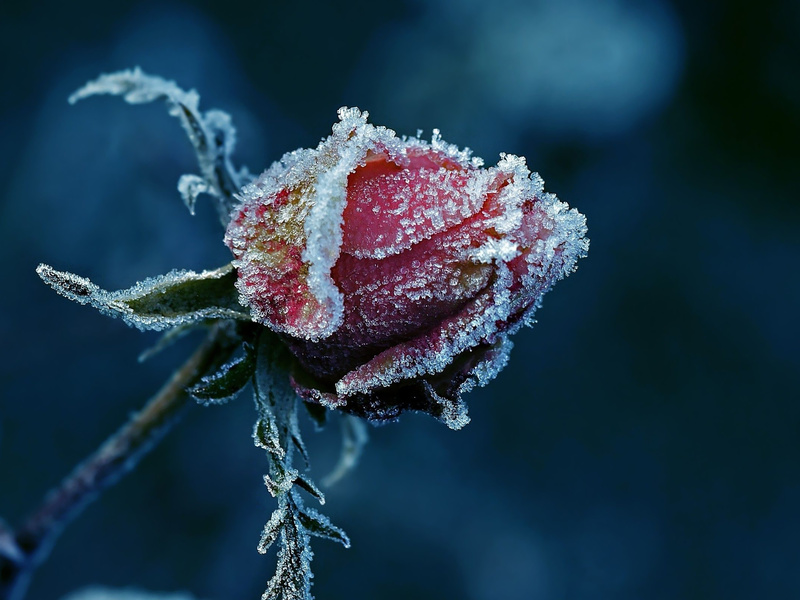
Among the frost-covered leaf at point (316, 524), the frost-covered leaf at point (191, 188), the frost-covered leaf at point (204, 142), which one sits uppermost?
the frost-covered leaf at point (204, 142)

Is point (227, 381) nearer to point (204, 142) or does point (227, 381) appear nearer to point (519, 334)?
point (204, 142)

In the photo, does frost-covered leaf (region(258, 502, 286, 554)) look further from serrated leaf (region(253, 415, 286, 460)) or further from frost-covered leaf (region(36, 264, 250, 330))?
frost-covered leaf (region(36, 264, 250, 330))

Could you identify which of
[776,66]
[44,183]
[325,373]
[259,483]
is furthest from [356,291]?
[776,66]

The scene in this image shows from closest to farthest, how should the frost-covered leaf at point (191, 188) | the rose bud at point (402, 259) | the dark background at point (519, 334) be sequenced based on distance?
the rose bud at point (402, 259)
the frost-covered leaf at point (191, 188)
the dark background at point (519, 334)

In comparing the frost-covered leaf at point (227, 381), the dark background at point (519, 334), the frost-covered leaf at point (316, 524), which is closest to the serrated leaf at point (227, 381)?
the frost-covered leaf at point (227, 381)

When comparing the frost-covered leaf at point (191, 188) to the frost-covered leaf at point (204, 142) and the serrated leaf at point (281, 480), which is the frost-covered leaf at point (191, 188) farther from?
the serrated leaf at point (281, 480)

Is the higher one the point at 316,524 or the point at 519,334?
the point at 519,334

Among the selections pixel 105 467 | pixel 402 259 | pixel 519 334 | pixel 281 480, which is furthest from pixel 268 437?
pixel 519 334

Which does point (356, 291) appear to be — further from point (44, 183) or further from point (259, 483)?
point (44, 183)
